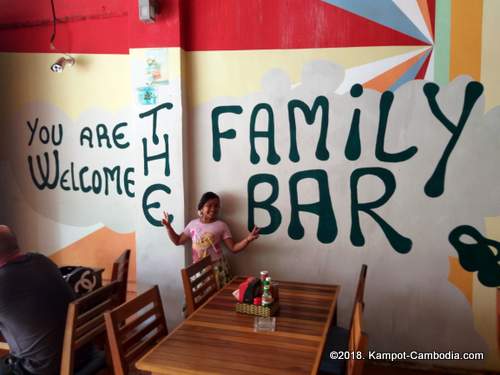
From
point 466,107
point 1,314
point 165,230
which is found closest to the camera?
point 1,314

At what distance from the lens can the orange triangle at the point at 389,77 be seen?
2.73 m

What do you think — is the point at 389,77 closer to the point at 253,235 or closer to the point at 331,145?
the point at 331,145

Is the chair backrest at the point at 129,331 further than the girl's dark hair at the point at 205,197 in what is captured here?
No

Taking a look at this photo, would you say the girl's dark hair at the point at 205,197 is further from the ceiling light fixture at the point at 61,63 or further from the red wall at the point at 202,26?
the ceiling light fixture at the point at 61,63

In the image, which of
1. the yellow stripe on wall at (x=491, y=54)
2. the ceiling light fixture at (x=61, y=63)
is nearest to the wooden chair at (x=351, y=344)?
the yellow stripe on wall at (x=491, y=54)

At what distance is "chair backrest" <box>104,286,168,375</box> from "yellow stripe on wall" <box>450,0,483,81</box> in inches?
94.4

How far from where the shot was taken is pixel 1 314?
187cm

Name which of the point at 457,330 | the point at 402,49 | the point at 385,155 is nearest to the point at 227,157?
the point at 385,155

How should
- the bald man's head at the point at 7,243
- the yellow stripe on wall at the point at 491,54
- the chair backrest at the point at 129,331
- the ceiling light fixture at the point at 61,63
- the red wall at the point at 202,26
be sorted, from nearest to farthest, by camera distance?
the chair backrest at the point at 129,331, the bald man's head at the point at 7,243, the yellow stripe on wall at the point at 491,54, the red wall at the point at 202,26, the ceiling light fixture at the point at 61,63

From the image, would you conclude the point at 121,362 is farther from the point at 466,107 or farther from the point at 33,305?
the point at 466,107

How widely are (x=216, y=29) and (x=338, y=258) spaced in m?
1.95

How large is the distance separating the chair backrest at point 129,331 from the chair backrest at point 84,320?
176 mm

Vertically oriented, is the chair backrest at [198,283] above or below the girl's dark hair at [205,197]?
below

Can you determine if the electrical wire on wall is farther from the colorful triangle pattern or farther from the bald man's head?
the colorful triangle pattern
